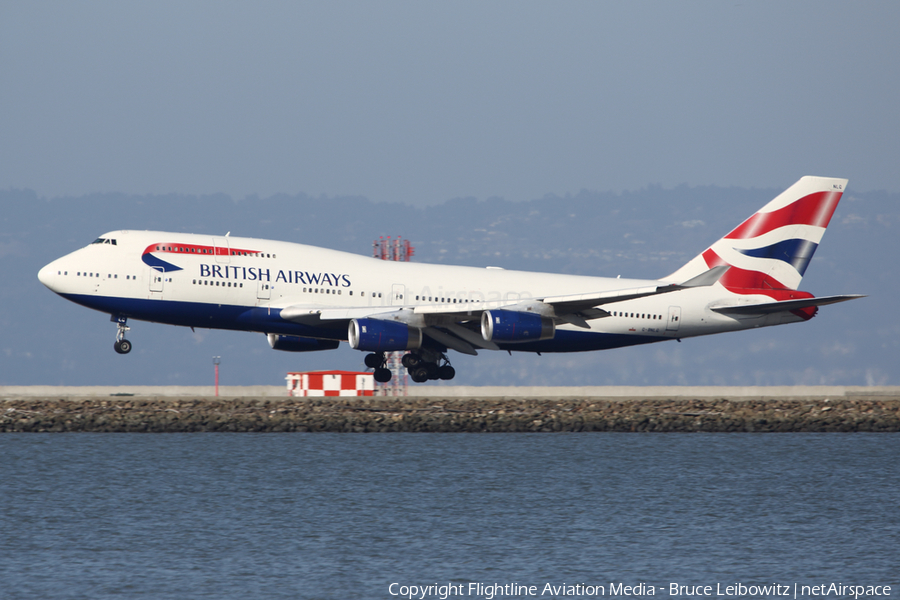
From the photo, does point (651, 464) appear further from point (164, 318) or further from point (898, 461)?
point (164, 318)

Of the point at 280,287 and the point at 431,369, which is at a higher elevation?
the point at 280,287

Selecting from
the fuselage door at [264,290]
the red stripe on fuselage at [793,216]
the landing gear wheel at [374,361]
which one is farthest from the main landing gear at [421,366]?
the red stripe on fuselage at [793,216]

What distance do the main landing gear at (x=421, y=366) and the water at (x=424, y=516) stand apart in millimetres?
3316

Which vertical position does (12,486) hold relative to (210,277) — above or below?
below

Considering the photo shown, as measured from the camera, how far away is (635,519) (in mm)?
31656

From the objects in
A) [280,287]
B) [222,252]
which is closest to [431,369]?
[280,287]

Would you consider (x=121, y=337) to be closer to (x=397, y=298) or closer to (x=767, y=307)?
(x=397, y=298)

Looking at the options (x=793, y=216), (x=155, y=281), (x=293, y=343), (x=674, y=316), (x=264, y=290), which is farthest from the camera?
(x=793, y=216)

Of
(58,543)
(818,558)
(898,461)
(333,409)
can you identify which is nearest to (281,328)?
(333,409)

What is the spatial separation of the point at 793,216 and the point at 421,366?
18706mm

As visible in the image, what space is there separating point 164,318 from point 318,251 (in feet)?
21.6

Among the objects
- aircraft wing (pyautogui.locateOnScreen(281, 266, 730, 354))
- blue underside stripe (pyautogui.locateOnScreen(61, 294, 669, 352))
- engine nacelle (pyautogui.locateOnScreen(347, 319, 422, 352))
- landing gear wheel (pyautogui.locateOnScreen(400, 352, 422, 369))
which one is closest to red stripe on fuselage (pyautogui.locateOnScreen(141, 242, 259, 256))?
blue underside stripe (pyautogui.locateOnScreen(61, 294, 669, 352))

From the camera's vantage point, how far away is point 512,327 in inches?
1607

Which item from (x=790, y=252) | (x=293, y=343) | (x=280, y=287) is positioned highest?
(x=790, y=252)
